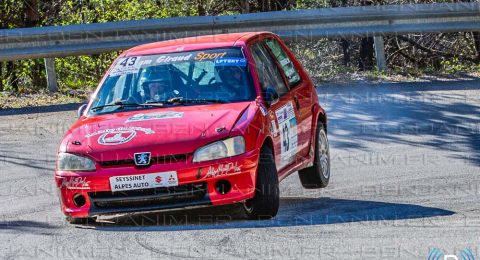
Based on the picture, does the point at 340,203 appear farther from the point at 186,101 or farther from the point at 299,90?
the point at 186,101

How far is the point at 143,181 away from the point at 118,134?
46cm

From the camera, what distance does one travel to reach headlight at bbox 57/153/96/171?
26.5 feet

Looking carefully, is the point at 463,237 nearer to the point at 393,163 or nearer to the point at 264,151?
the point at 264,151

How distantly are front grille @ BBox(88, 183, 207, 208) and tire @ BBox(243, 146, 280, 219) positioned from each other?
370mm

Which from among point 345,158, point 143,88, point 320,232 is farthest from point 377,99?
point 320,232

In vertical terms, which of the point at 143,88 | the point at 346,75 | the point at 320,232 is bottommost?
the point at 346,75

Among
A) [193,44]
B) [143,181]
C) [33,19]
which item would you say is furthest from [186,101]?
[33,19]

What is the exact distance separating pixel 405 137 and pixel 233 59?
3462mm

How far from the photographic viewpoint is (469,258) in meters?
6.45

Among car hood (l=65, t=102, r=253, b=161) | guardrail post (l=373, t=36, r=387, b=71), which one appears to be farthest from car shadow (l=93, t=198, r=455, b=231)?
guardrail post (l=373, t=36, r=387, b=71)

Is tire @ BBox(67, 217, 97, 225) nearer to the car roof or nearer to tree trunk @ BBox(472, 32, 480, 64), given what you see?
the car roof

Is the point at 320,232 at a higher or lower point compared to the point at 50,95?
higher

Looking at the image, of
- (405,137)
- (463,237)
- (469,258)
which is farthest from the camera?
(405,137)

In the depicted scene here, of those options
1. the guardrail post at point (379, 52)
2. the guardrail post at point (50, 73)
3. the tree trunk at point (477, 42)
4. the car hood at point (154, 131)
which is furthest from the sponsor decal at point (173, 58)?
the tree trunk at point (477, 42)
